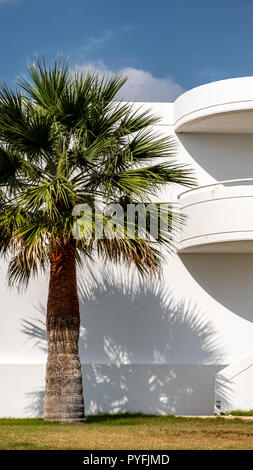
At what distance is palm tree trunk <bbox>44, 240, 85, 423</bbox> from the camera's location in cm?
1438

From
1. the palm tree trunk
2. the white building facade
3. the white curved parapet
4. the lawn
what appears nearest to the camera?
the lawn

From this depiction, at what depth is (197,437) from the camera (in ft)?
40.0

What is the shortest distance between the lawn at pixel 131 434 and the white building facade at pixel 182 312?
5.24 feet

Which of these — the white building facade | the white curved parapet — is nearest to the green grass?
the white building facade

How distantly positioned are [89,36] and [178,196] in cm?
474

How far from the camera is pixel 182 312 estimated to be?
714 inches

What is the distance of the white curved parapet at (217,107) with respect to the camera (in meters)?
17.4

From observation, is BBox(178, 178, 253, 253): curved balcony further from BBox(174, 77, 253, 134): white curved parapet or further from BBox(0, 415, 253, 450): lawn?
BBox(0, 415, 253, 450): lawn

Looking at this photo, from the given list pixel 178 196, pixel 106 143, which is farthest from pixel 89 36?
pixel 178 196

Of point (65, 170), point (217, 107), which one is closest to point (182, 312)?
point (217, 107)

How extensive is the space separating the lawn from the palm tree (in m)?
1.09

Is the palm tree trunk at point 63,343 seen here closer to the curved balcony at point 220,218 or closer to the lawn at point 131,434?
the lawn at point 131,434

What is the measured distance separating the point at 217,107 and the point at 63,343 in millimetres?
6782
